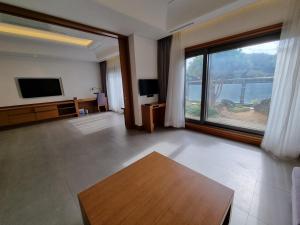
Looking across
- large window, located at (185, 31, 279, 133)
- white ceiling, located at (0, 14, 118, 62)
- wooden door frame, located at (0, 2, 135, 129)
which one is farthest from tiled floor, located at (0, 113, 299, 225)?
white ceiling, located at (0, 14, 118, 62)

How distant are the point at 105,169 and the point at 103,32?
2860mm

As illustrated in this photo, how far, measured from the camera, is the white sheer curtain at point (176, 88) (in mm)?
3217

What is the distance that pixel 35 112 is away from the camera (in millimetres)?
4648

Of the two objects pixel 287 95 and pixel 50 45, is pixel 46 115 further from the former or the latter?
pixel 287 95

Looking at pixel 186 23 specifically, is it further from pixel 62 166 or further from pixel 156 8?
pixel 62 166

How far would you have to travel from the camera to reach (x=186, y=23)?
2.65 meters

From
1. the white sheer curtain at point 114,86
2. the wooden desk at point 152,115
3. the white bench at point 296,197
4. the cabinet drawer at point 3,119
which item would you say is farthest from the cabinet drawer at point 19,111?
the white bench at point 296,197

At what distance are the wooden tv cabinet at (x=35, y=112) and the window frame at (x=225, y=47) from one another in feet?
16.2

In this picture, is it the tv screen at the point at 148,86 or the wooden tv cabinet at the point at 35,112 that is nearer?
the tv screen at the point at 148,86

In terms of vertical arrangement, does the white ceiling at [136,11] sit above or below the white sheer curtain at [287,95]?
above

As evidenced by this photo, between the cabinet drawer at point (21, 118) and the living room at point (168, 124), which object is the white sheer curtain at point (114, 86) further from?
the cabinet drawer at point (21, 118)

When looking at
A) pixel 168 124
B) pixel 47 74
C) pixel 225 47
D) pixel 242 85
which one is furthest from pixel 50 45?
pixel 242 85

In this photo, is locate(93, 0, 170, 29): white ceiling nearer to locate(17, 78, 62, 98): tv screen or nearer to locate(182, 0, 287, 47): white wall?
locate(182, 0, 287, 47): white wall

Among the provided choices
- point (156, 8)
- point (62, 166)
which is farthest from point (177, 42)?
point (62, 166)
